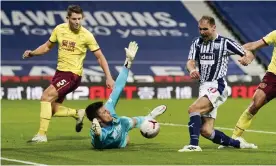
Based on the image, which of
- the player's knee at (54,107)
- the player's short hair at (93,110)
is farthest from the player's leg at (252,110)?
the player's knee at (54,107)

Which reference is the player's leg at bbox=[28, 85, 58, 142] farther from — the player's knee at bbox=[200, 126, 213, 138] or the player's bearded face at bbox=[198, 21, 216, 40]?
the player's bearded face at bbox=[198, 21, 216, 40]

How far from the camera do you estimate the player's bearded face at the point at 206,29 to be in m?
13.2

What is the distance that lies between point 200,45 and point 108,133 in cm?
191

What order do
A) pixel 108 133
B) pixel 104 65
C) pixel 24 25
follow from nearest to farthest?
pixel 108 133, pixel 104 65, pixel 24 25

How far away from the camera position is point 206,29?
13250mm

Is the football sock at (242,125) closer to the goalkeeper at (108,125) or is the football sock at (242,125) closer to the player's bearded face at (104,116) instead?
the goalkeeper at (108,125)

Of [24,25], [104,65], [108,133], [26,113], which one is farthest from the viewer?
[24,25]

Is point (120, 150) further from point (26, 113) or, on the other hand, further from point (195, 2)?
point (195, 2)

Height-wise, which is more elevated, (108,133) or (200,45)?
(200,45)

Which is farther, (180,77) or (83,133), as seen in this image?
(180,77)

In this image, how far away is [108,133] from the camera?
44.1 feet

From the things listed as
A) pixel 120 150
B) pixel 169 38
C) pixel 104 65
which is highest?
pixel 169 38

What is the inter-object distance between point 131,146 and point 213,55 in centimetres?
201

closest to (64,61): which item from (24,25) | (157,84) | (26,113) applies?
(26,113)
